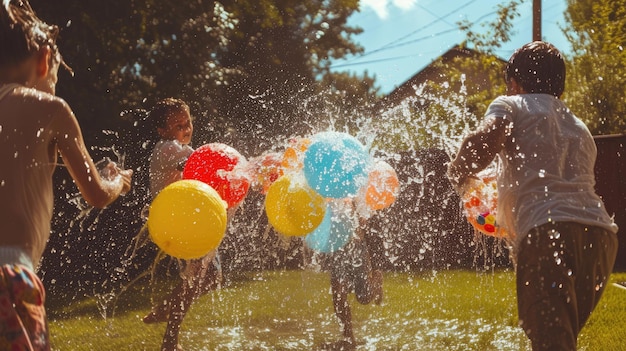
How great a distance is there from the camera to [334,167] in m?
4.42

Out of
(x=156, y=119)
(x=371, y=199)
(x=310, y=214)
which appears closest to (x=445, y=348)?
(x=371, y=199)

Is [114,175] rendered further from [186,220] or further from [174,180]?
[174,180]

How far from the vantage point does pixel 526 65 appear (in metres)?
3.20

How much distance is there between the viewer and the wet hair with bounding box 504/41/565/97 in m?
3.17

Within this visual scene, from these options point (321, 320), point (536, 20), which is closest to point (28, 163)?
point (321, 320)

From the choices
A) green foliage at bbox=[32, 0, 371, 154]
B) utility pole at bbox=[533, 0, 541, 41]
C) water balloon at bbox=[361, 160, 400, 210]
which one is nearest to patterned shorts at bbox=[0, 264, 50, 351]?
water balloon at bbox=[361, 160, 400, 210]

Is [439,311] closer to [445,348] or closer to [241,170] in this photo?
[445,348]

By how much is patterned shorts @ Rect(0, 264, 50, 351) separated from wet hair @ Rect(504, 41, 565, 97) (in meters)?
2.06

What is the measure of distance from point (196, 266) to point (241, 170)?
68 cm

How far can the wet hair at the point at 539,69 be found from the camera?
317 cm

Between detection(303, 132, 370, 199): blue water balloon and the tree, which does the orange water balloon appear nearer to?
detection(303, 132, 370, 199): blue water balloon

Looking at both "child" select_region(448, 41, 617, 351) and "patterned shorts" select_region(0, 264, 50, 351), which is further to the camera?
"child" select_region(448, 41, 617, 351)

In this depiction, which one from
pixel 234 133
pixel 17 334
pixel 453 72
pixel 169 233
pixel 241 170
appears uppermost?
pixel 453 72

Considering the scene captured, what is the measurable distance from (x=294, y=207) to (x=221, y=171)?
583 mm
